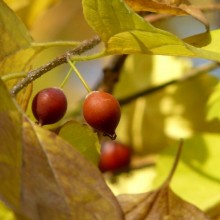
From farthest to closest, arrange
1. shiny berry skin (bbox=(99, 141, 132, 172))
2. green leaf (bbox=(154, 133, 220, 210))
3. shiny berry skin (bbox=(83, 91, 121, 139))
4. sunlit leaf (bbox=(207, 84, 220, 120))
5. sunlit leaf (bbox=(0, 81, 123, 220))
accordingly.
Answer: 1. shiny berry skin (bbox=(99, 141, 132, 172))
2. green leaf (bbox=(154, 133, 220, 210))
3. sunlit leaf (bbox=(207, 84, 220, 120))
4. shiny berry skin (bbox=(83, 91, 121, 139))
5. sunlit leaf (bbox=(0, 81, 123, 220))

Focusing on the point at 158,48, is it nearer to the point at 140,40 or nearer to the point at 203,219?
the point at 140,40

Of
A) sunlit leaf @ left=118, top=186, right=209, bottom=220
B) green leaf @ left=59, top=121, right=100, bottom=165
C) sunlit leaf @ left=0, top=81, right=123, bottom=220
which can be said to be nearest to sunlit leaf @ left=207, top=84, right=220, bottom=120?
sunlit leaf @ left=118, top=186, right=209, bottom=220

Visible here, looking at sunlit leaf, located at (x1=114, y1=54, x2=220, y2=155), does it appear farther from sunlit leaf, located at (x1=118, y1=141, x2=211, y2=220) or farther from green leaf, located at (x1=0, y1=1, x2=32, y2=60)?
green leaf, located at (x1=0, y1=1, x2=32, y2=60)

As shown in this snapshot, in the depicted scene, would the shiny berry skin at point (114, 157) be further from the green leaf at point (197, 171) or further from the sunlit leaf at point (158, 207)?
the sunlit leaf at point (158, 207)

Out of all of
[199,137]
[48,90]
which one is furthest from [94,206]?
[199,137]

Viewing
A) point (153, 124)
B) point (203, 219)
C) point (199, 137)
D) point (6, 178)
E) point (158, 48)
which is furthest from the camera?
point (153, 124)
